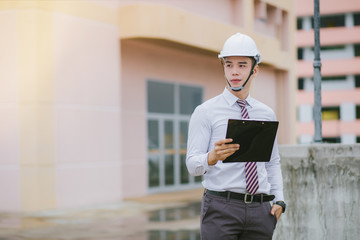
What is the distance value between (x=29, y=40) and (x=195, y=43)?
589 cm

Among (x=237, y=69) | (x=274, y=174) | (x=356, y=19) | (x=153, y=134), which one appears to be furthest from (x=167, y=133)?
(x=356, y=19)

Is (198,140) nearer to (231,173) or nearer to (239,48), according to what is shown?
(231,173)

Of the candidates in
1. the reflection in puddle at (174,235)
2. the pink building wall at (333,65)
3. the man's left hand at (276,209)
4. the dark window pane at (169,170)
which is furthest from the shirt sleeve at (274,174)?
the pink building wall at (333,65)

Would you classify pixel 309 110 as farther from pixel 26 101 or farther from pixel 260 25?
pixel 26 101

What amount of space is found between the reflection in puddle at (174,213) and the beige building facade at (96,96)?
→ 2450 mm

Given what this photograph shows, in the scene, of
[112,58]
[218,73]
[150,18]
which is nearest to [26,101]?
[112,58]

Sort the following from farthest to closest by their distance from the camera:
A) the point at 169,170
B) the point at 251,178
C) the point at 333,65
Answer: the point at 333,65 < the point at 169,170 < the point at 251,178

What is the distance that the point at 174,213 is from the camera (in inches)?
503

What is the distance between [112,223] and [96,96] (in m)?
4.77

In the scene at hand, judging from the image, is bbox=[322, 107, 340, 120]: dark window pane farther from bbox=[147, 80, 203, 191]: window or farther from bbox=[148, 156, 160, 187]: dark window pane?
bbox=[148, 156, 160, 187]: dark window pane

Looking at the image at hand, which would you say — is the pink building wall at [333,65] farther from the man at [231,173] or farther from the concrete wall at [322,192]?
the man at [231,173]

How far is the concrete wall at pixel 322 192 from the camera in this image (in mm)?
6512

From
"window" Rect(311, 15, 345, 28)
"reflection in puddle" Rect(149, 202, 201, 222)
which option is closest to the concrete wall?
"reflection in puddle" Rect(149, 202, 201, 222)

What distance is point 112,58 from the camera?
15594mm
